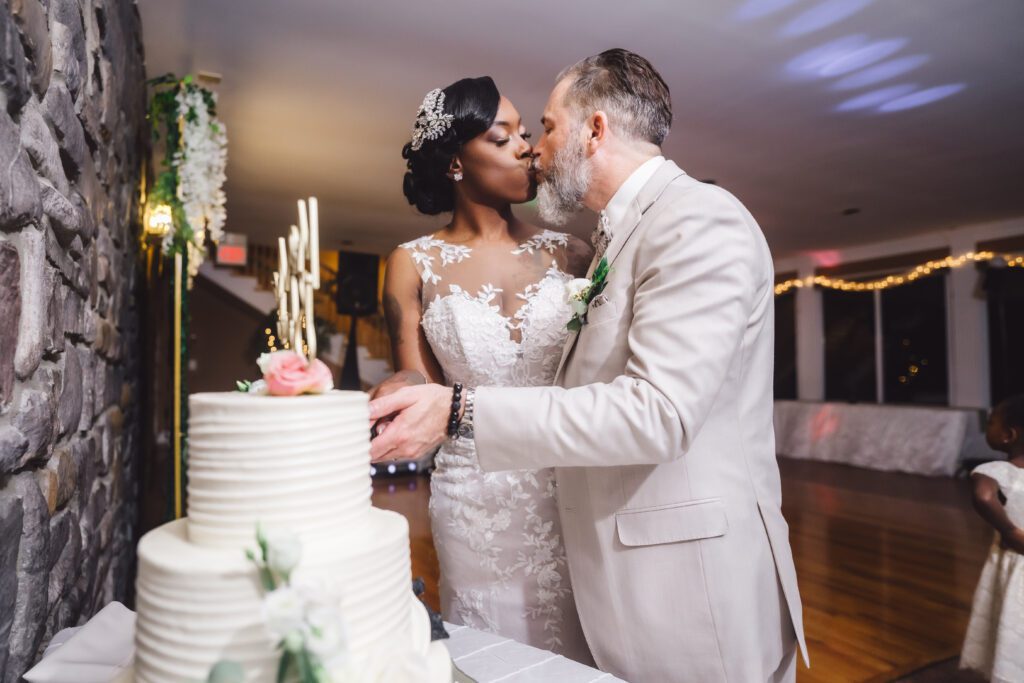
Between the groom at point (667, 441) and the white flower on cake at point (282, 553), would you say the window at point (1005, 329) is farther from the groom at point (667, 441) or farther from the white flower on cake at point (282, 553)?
the white flower on cake at point (282, 553)

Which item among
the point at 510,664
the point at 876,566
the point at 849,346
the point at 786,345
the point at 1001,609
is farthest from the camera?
the point at 786,345

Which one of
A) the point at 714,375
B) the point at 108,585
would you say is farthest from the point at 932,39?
the point at 108,585

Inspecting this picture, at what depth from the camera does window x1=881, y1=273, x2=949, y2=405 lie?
1077 centimetres

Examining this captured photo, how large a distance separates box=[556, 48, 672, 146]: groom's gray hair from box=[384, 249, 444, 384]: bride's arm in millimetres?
801

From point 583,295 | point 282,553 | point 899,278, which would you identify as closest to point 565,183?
point 583,295

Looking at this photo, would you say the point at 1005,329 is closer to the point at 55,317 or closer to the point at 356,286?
the point at 356,286

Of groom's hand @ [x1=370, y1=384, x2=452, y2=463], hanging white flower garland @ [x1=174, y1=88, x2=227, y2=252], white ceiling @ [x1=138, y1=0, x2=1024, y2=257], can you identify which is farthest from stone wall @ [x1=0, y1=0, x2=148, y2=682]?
white ceiling @ [x1=138, y1=0, x2=1024, y2=257]

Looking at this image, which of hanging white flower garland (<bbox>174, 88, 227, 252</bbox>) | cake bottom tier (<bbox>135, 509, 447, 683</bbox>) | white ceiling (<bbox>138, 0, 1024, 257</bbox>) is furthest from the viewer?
hanging white flower garland (<bbox>174, 88, 227, 252</bbox>)

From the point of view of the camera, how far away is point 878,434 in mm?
9930

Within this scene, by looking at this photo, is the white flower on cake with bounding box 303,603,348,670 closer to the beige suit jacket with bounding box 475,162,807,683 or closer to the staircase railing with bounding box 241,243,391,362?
the beige suit jacket with bounding box 475,162,807,683

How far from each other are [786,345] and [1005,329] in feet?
12.2

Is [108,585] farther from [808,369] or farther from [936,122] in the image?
[808,369]

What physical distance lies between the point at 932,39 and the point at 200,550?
17.2ft

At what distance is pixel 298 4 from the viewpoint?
396 centimetres
